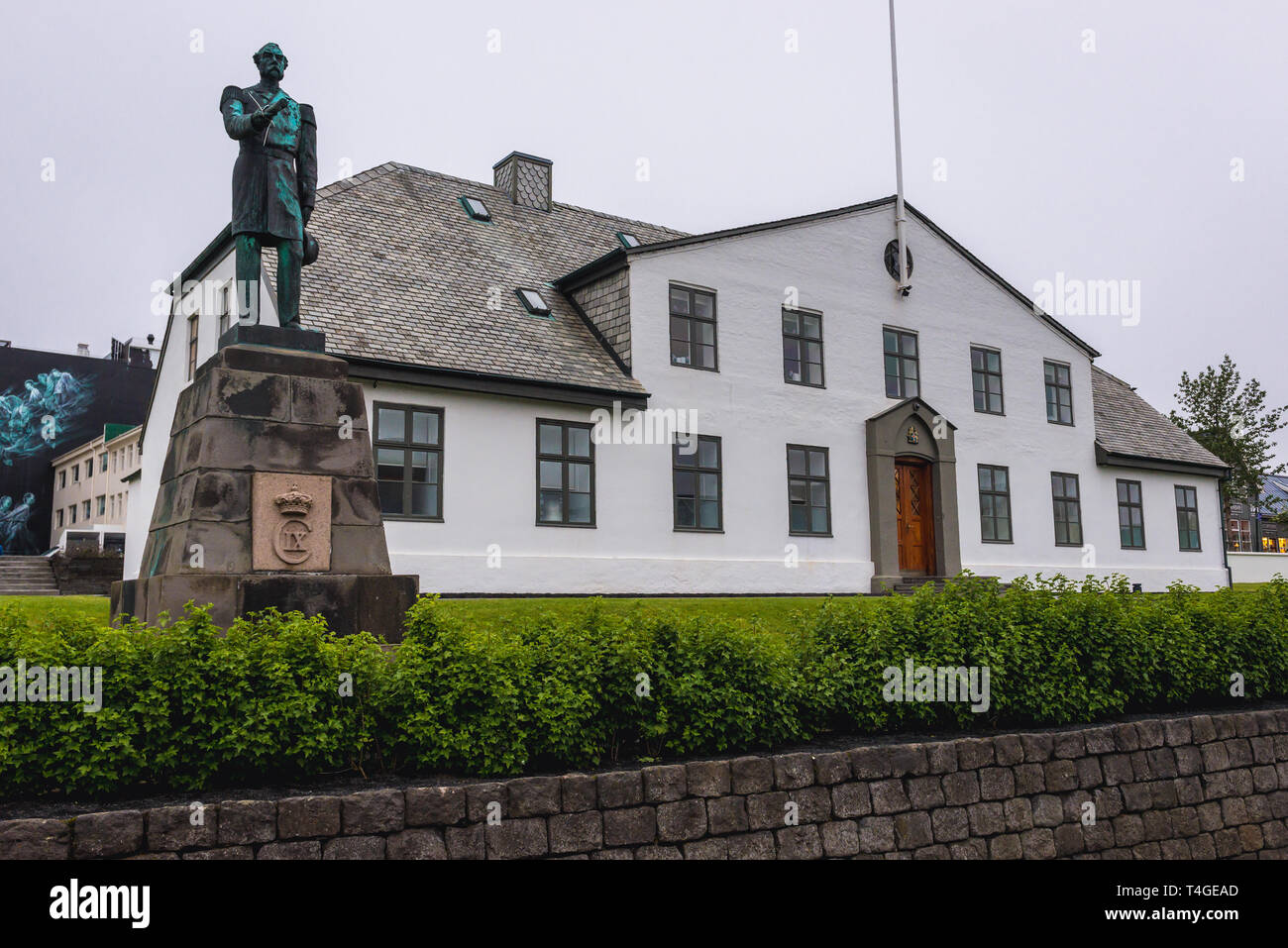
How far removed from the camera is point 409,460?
17.4 m

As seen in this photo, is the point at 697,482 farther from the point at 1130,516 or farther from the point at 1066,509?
the point at 1130,516

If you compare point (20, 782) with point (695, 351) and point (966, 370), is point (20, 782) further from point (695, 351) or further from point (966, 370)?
point (966, 370)

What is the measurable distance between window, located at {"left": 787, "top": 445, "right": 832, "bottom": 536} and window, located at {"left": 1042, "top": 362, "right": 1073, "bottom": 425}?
25.4ft

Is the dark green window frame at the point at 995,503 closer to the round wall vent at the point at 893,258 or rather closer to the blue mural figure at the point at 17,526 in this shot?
the round wall vent at the point at 893,258

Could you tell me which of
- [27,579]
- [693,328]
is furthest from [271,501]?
[27,579]

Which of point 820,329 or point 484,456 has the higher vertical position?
point 820,329

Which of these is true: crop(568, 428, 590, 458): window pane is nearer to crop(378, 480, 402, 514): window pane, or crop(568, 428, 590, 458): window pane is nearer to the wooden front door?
crop(378, 480, 402, 514): window pane

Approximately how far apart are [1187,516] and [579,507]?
18628 mm

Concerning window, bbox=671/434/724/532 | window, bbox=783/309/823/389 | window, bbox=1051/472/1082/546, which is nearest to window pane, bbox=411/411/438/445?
window, bbox=671/434/724/532

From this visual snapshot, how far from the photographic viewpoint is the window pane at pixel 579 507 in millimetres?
18953

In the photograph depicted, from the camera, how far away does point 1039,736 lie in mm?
9172
